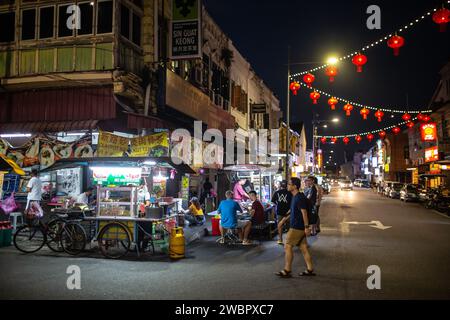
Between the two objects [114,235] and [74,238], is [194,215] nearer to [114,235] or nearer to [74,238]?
[114,235]

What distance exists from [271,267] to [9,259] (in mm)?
6300

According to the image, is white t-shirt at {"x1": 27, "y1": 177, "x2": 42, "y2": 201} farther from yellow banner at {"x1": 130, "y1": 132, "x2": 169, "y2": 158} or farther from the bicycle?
yellow banner at {"x1": 130, "y1": 132, "x2": 169, "y2": 158}

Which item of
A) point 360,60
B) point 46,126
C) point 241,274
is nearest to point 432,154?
point 360,60

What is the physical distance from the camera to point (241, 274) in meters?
8.52

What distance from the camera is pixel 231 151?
26.7 metres

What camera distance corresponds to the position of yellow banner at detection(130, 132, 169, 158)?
518 inches

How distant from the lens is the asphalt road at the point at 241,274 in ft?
22.9

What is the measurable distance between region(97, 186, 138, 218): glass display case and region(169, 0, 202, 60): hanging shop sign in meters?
6.17

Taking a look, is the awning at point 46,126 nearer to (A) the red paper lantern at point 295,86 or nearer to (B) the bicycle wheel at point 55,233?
(B) the bicycle wheel at point 55,233

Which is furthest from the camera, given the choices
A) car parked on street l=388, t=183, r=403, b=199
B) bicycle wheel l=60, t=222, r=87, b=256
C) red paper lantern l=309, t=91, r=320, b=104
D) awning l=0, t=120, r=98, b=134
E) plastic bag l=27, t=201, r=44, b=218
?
car parked on street l=388, t=183, r=403, b=199

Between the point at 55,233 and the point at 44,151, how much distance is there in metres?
4.70

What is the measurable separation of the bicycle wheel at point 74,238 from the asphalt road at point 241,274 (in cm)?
36

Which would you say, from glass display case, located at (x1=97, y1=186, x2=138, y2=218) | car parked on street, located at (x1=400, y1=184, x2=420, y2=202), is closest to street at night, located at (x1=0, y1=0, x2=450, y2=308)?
glass display case, located at (x1=97, y1=186, x2=138, y2=218)
